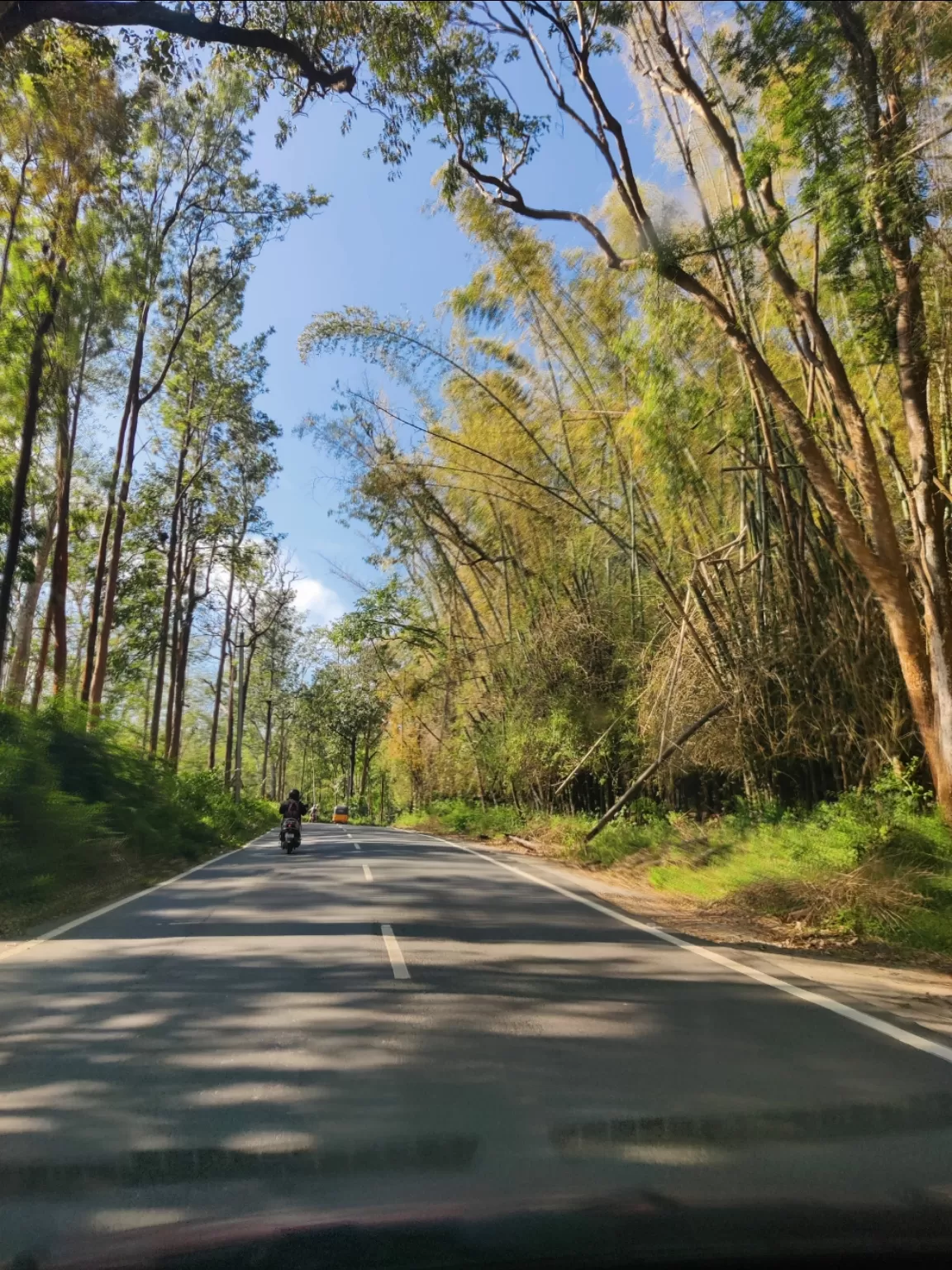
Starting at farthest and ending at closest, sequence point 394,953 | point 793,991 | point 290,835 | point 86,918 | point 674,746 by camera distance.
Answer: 1. point 290,835
2. point 674,746
3. point 86,918
4. point 394,953
5. point 793,991

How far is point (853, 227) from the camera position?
980 centimetres

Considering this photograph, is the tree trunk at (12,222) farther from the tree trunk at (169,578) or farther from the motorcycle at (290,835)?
the motorcycle at (290,835)

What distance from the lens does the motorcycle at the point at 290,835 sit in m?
21.9

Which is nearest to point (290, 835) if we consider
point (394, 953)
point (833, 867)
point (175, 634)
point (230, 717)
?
point (175, 634)

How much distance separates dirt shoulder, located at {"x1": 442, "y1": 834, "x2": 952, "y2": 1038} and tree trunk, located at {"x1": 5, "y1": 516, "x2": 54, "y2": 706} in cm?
1421

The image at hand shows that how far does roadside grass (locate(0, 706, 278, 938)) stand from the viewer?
12039 millimetres

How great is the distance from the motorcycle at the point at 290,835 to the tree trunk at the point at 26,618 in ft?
20.8

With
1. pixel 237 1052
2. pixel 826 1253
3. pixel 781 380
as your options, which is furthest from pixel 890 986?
pixel 781 380

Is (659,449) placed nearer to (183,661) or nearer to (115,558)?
(115,558)

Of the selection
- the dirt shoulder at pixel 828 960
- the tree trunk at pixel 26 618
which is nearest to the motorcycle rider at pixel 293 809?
the tree trunk at pixel 26 618

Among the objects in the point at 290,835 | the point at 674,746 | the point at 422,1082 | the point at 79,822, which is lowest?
the point at 422,1082

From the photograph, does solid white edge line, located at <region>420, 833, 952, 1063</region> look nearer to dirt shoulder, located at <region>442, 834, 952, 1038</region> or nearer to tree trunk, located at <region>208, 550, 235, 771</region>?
dirt shoulder, located at <region>442, 834, 952, 1038</region>

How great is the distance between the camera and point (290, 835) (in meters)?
21.9

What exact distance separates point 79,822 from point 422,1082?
10.4 metres
